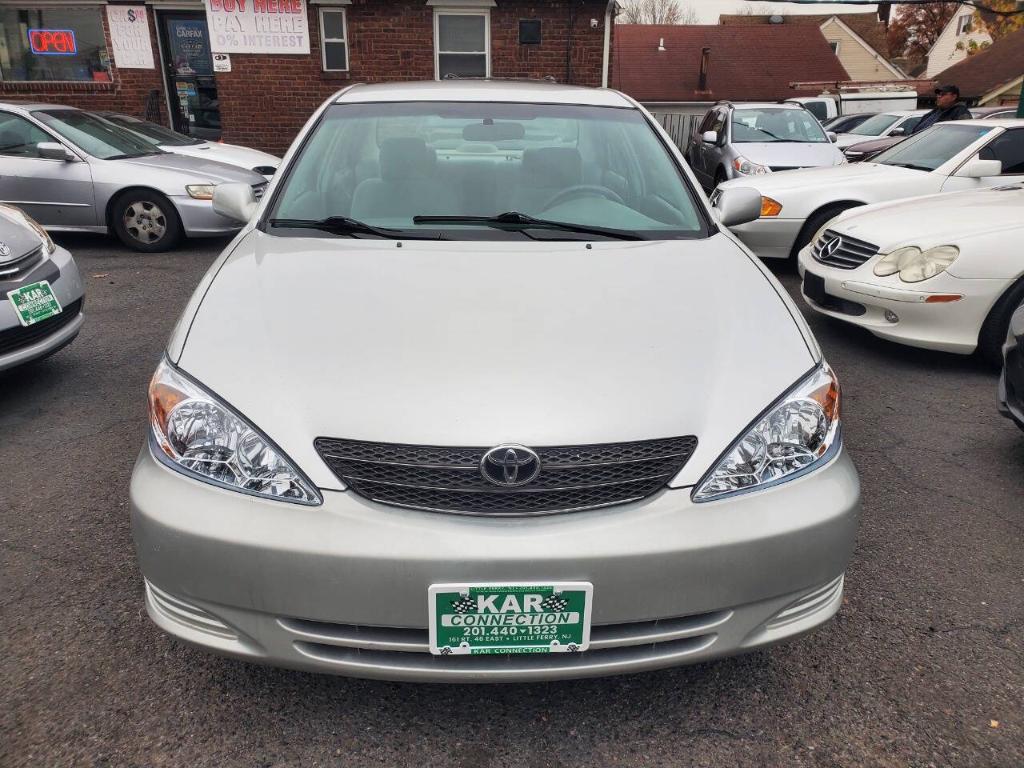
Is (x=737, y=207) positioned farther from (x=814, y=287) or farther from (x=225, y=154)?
(x=225, y=154)

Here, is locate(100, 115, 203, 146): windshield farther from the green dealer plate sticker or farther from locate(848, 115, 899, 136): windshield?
locate(848, 115, 899, 136): windshield

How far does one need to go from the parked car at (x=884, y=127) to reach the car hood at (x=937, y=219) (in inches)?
420

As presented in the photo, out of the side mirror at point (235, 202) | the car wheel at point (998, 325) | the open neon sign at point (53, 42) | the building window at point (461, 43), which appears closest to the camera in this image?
the side mirror at point (235, 202)

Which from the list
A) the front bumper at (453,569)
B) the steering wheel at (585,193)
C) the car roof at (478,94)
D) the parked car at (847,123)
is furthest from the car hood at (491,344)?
the parked car at (847,123)

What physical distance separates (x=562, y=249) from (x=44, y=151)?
6.51 metres

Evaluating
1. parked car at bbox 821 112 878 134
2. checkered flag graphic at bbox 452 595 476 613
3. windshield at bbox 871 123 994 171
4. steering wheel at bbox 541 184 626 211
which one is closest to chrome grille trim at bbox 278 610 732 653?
checkered flag graphic at bbox 452 595 476 613

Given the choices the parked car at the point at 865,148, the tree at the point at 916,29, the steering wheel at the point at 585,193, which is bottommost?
the parked car at the point at 865,148

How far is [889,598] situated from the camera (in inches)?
96.5

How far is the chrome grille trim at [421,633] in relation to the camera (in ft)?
5.47

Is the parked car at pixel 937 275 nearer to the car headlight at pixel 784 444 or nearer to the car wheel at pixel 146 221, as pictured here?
the car headlight at pixel 784 444

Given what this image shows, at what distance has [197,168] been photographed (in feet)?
24.4

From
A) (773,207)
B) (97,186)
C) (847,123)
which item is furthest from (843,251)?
(847,123)

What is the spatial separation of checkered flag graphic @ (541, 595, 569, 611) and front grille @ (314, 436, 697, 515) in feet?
0.59

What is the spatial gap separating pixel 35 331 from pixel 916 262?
468cm
